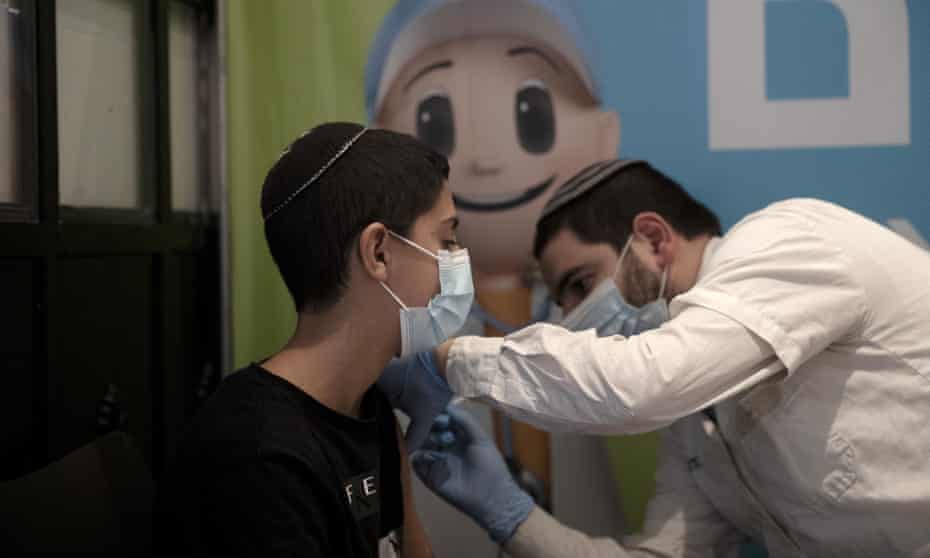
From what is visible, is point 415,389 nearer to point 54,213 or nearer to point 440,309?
point 440,309

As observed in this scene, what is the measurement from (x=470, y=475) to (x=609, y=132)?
917 millimetres

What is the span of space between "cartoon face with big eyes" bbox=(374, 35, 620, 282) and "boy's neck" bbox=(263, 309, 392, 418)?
0.81m

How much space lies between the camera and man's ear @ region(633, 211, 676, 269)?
1712mm

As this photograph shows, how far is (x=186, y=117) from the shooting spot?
2057 millimetres

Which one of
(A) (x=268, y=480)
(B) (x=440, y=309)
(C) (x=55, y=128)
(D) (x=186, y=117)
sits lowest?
(A) (x=268, y=480)

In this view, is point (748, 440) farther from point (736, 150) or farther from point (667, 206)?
point (736, 150)

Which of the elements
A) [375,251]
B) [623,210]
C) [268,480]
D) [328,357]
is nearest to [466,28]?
[623,210]

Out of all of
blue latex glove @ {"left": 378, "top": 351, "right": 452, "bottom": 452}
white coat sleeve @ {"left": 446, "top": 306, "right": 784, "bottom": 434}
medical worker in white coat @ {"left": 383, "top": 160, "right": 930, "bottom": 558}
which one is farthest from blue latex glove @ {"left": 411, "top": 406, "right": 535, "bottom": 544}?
white coat sleeve @ {"left": 446, "top": 306, "right": 784, "bottom": 434}

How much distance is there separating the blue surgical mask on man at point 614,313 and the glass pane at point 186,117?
1045mm

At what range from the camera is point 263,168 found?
82.4 inches

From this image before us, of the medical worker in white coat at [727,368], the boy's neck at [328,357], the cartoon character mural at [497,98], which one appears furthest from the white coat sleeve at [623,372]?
the cartoon character mural at [497,98]

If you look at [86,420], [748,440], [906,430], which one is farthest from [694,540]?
[86,420]

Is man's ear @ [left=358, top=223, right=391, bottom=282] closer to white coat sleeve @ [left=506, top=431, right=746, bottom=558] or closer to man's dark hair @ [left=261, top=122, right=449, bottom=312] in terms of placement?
man's dark hair @ [left=261, top=122, right=449, bottom=312]

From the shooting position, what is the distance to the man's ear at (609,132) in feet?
6.64
